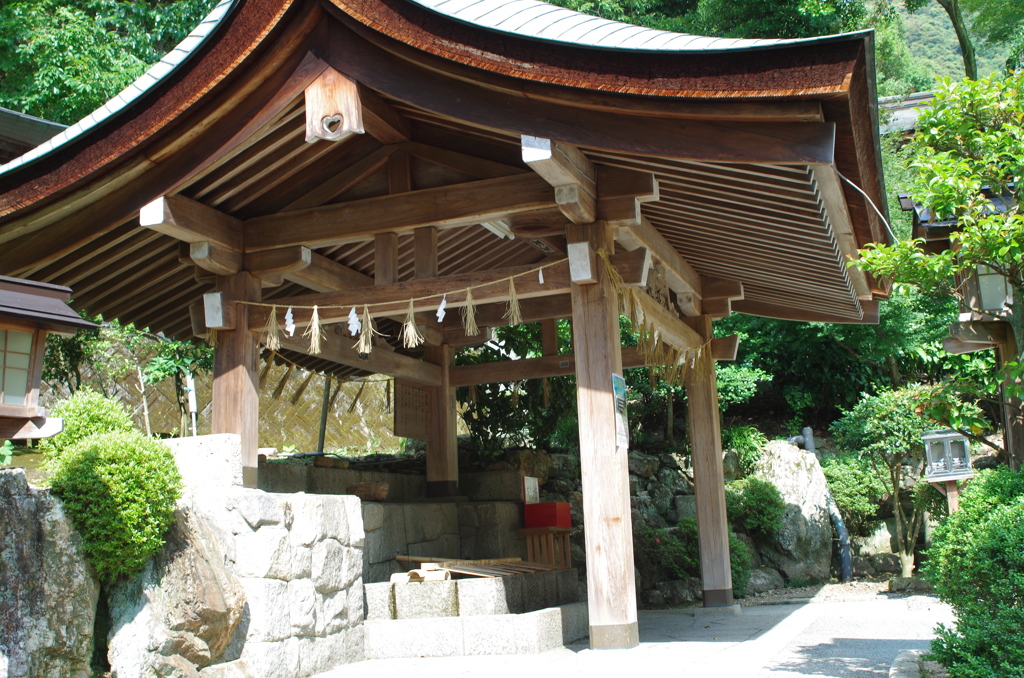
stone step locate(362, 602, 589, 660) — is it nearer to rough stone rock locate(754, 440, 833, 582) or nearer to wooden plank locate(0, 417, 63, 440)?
wooden plank locate(0, 417, 63, 440)

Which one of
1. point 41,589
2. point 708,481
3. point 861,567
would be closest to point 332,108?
point 41,589

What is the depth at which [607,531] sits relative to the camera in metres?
6.15

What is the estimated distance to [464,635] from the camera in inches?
257

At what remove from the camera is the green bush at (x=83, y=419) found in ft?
16.8

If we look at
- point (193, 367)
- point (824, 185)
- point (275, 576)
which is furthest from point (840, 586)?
point (193, 367)

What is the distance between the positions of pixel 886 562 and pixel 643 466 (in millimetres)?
4065

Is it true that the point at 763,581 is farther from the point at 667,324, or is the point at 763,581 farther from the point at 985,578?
the point at 985,578

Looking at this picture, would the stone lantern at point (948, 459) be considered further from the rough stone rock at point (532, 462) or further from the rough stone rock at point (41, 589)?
the rough stone rock at point (41, 589)

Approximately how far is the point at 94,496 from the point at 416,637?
2802 millimetres

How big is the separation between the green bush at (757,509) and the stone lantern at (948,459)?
344 centimetres

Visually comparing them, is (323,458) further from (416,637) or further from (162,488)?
(162,488)

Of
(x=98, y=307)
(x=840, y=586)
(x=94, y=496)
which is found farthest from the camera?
(x=840, y=586)

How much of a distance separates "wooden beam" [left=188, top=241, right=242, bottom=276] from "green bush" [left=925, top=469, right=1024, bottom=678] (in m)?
5.72

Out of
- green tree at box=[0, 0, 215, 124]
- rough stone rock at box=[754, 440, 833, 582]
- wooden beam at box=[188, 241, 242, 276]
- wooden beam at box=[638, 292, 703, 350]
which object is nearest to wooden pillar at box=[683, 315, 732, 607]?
wooden beam at box=[638, 292, 703, 350]
